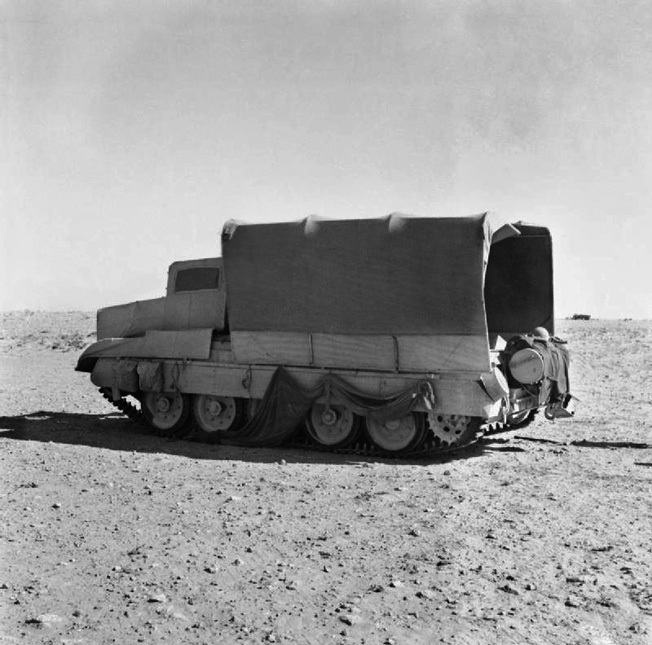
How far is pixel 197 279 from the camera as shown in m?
12.7

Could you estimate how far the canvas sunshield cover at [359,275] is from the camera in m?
10.2

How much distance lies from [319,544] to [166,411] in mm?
6905

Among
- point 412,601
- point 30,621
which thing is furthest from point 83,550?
point 412,601

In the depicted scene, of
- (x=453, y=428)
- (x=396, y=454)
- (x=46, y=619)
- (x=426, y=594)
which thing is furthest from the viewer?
(x=396, y=454)

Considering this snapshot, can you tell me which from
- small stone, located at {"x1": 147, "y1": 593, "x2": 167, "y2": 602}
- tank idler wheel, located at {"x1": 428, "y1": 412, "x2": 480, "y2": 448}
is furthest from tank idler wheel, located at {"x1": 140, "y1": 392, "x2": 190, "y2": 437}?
small stone, located at {"x1": 147, "y1": 593, "x2": 167, "y2": 602}

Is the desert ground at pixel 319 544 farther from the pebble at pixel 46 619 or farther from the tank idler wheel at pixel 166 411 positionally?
the tank idler wheel at pixel 166 411

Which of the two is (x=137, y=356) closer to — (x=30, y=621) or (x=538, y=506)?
(x=538, y=506)

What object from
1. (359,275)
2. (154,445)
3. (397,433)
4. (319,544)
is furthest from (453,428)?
(319,544)

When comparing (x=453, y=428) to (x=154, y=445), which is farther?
(x=154, y=445)

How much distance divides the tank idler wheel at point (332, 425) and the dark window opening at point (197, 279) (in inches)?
106

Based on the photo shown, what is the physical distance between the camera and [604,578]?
5.58 m

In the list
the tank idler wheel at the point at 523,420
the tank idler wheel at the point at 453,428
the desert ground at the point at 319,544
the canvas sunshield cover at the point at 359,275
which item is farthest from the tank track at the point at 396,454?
the canvas sunshield cover at the point at 359,275

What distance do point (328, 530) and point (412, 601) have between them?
5.67 ft

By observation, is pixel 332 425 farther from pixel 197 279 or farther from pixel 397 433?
pixel 197 279
